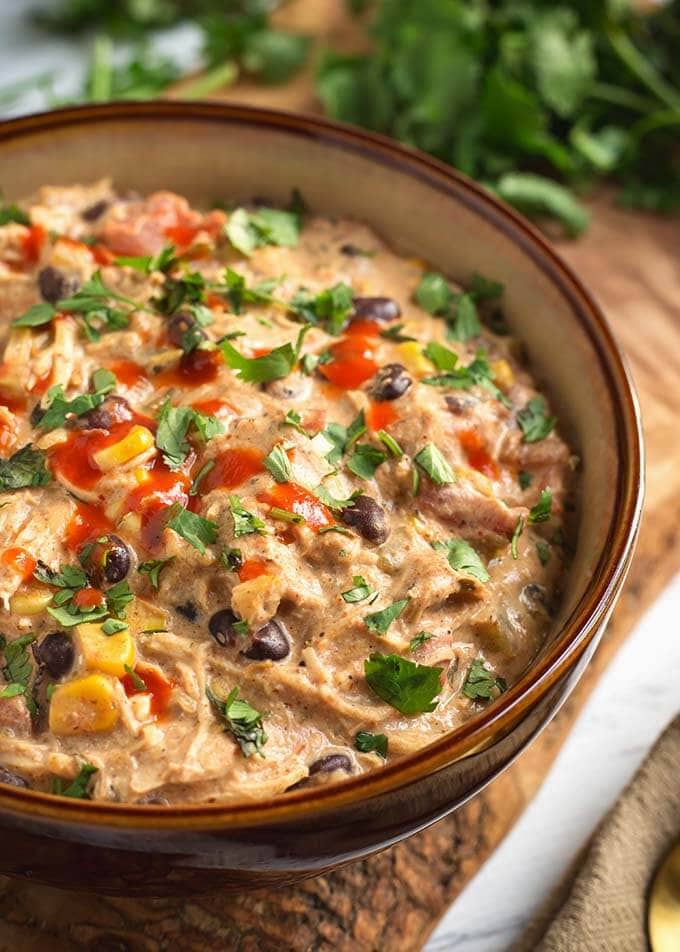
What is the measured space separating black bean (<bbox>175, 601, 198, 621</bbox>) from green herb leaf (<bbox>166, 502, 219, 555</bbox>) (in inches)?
7.8

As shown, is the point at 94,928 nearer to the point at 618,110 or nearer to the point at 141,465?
the point at 141,465

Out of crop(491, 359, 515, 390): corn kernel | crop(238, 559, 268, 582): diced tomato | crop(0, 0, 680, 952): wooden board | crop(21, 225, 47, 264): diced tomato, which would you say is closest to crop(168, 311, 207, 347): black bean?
crop(21, 225, 47, 264): diced tomato

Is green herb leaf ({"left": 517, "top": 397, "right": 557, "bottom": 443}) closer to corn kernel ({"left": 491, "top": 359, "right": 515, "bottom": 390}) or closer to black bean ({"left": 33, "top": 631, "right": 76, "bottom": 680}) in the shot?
corn kernel ({"left": 491, "top": 359, "right": 515, "bottom": 390})

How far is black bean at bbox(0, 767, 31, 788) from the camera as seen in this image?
12.2 feet

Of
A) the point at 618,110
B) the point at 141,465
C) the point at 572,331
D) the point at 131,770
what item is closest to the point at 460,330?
the point at 572,331

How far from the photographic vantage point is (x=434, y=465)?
4402mm

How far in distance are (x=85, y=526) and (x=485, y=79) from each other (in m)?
4.29

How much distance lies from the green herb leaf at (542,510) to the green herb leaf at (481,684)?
653mm

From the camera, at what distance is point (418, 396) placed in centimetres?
460

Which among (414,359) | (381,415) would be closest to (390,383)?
(381,415)

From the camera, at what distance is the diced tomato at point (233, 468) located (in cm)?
421

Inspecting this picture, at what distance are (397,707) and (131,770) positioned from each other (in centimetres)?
89

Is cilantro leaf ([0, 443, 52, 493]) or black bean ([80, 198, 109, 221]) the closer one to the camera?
cilantro leaf ([0, 443, 52, 493])

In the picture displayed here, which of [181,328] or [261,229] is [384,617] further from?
[261,229]
